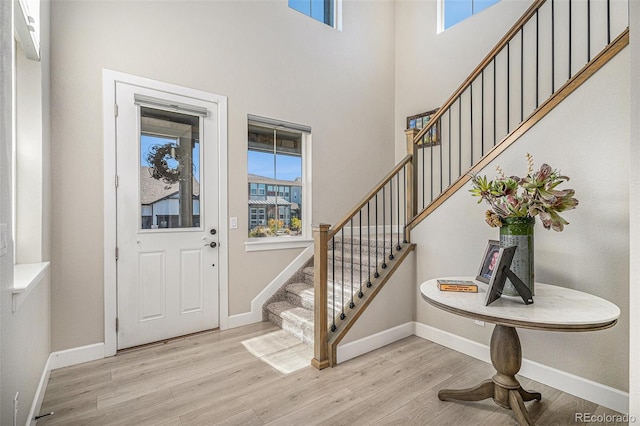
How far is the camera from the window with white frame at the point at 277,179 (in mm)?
3777

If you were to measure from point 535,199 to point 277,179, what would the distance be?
Result: 2.82m

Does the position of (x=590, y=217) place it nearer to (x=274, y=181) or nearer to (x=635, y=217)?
(x=635, y=217)

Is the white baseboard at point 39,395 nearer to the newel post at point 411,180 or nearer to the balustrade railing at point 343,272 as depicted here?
the balustrade railing at point 343,272

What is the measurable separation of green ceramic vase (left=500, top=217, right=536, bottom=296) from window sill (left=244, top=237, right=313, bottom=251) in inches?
98.2

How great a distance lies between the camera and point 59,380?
2398 millimetres

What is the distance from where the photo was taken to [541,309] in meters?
1.65

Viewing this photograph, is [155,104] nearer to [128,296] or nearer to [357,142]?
[128,296]

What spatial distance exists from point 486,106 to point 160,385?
4547 millimetres

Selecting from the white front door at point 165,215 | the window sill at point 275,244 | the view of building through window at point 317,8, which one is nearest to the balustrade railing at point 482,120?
the window sill at point 275,244

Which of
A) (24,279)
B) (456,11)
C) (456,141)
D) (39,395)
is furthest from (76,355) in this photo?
(456,11)

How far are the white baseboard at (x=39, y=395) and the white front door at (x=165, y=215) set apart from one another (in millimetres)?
537

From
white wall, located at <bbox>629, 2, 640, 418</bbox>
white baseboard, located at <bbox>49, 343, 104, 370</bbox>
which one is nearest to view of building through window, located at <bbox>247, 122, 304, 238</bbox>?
white baseboard, located at <bbox>49, 343, 104, 370</bbox>

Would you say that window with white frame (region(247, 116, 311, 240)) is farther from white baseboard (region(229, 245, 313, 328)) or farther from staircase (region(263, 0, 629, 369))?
staircase (region(263, 0, 629, 369))

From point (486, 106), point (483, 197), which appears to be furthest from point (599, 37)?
point (483, 197)
